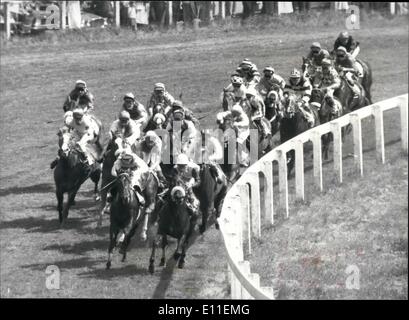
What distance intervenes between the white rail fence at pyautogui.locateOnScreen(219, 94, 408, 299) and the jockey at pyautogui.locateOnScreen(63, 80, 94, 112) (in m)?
3.78

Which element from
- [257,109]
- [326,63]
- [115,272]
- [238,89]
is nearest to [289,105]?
[257,109]

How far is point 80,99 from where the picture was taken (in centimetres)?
1880

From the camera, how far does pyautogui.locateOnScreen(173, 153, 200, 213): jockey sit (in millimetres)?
14734

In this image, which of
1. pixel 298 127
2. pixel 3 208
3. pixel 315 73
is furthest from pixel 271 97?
pixel 3 208

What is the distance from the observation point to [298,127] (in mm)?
18844

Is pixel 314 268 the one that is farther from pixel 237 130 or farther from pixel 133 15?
pixel 133 15

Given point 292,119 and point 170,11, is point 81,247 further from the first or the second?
point 170,11

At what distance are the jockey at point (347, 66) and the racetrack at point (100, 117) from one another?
0.97 metres

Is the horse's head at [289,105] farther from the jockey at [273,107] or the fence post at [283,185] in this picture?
the fence post at [283,185]

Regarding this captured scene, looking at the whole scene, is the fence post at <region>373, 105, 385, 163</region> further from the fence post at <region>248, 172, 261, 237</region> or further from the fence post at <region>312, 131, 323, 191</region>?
the fence post at <region>248, 172, 261, 237</region>

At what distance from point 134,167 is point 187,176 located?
0.90m

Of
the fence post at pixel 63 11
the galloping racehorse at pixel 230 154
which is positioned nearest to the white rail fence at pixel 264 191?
the galloping racehorse at pixel 230 154

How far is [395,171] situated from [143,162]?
3595 mm
